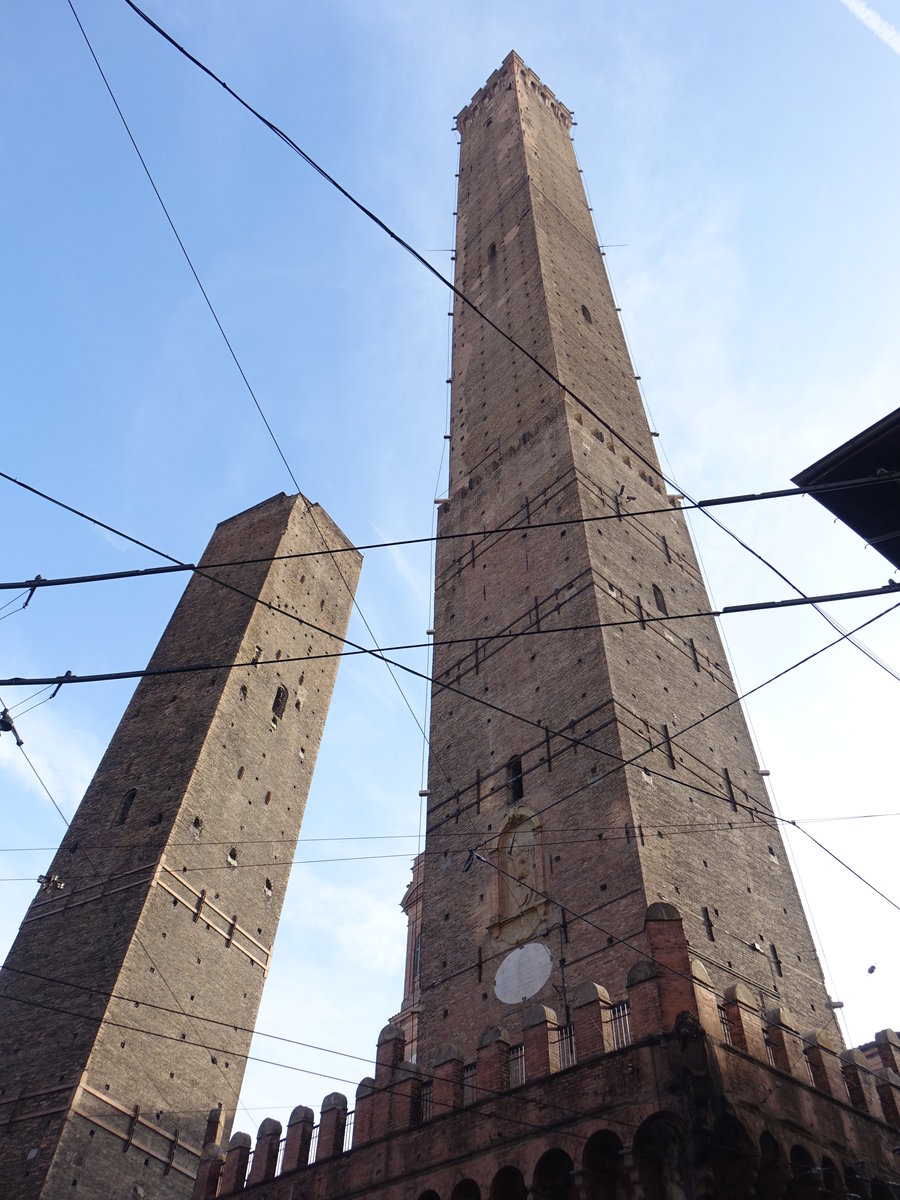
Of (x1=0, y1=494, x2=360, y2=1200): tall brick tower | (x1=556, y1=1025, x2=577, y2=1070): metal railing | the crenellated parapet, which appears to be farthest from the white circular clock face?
(x1=0, y1=494, x2=360, y2=1200): tall brick tower

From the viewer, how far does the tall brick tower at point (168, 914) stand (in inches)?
575

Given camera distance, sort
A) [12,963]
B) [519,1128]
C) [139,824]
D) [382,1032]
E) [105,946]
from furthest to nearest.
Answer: [139,824], [12,963], [105,946], [382,1032], [519,1128]

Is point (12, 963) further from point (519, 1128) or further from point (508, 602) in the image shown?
point (519, 1128)

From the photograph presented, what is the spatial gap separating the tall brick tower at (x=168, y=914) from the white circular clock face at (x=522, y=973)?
13.0 feet

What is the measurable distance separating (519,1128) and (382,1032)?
251cm

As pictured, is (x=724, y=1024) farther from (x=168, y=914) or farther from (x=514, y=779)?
(x=168, y=914)

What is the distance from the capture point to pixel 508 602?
16469mm

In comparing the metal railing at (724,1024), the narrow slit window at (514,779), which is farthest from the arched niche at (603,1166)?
the narrow slit window at (514,779)

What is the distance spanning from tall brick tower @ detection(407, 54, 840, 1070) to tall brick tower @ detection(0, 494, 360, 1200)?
340 centimetres

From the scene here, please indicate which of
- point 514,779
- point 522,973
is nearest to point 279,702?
point 514,779

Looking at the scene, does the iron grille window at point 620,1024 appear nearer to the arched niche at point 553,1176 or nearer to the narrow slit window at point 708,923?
Result: the arched niche at point 553,1176

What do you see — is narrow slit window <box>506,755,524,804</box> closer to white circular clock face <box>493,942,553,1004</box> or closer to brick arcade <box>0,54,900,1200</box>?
brick arcade <box>0,54,900,1200</box>

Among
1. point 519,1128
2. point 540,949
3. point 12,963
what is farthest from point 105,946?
point 519,1128

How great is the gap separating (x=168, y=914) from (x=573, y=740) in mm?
8090
